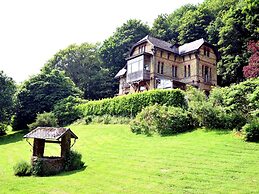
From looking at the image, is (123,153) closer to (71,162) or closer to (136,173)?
(71,162)

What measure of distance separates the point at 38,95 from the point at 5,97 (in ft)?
15.6

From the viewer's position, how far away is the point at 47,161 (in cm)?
1814

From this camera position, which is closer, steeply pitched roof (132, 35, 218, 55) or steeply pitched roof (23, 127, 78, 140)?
steeply pitched roof (23, 127, 78, 140)

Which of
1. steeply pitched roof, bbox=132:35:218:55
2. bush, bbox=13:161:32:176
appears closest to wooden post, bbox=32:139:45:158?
bush, bbox=13:161:32:176

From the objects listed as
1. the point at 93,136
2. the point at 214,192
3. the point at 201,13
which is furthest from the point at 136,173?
the point at 201,13

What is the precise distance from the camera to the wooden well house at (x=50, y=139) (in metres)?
A: 18.1

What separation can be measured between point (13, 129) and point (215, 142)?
35.3m

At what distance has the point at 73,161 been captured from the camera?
18453mm

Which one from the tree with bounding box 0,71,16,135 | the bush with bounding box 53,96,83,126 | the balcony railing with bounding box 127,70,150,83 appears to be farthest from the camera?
the balcony railing with bounding box 127,70,150,83

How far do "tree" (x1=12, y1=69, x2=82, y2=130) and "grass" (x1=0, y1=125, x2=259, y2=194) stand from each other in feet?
Result: 72.3

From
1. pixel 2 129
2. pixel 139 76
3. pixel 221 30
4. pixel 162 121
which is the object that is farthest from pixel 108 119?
pixel 221 30

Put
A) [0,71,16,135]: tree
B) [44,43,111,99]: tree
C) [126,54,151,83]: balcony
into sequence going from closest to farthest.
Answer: [0,71,16,135]: tree → [126,54,151,83]: balcony → [44,43,111,99]: tree

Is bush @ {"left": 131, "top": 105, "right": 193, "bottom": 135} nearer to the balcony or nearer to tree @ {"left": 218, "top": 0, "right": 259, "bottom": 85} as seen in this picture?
the balcony

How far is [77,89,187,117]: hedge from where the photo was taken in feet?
94.9
